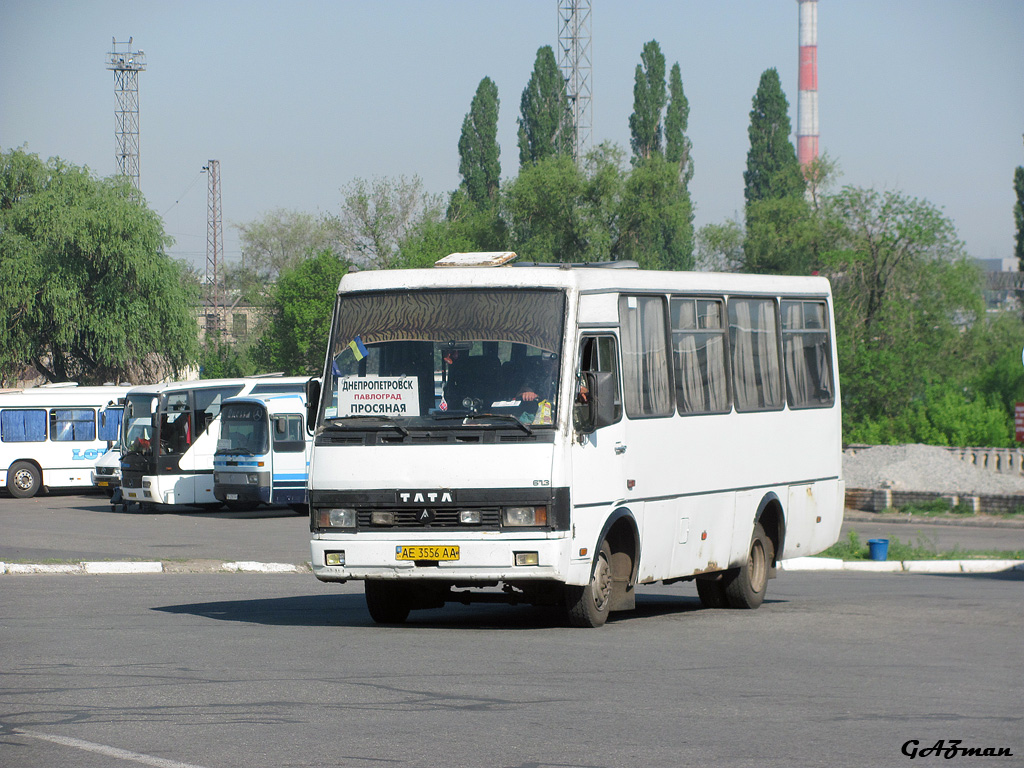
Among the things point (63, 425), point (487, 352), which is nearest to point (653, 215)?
point (63, 425)

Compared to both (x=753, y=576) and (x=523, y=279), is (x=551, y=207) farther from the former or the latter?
(x=523, y=279)

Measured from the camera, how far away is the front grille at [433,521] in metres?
10.9

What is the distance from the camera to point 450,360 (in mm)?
11258

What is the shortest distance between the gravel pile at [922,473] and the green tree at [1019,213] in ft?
151

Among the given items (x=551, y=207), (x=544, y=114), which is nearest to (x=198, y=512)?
(x=551, y=207)

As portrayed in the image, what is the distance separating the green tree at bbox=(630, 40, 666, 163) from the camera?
8269 centimetres

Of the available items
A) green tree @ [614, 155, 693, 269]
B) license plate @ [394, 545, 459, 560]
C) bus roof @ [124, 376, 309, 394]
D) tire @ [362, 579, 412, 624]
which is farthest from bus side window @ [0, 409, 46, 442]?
green tree @ [614, 155, 693, 269]

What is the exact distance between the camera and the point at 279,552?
23234 millimetres

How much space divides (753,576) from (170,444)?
2308 cm

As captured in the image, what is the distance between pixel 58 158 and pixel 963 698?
5421 centimetres

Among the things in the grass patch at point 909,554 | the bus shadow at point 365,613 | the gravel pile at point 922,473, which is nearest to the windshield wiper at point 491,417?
the bus shadow at point 365,613

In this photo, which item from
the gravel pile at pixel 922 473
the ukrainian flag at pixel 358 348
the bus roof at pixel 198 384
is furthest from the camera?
the gravel pile at pixel 922 473

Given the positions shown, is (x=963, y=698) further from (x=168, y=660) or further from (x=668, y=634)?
(x=168, y=660)

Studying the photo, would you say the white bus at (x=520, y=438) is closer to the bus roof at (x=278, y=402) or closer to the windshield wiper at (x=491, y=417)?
the windshield wiper at (x=491, y=417)
